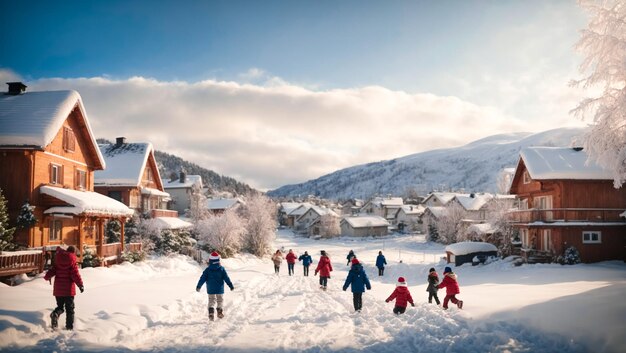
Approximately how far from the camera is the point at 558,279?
2058cm

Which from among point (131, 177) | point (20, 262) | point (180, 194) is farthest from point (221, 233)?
point (180, 194)

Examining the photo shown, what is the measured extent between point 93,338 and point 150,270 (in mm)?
17135

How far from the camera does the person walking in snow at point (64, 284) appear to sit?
29.1 feet

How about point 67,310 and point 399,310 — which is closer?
point 67,310

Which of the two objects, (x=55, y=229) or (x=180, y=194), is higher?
(x=180, y=194)

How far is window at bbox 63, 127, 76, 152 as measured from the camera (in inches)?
940

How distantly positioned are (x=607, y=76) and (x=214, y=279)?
1560 centimetres

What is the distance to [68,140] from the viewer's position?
24266 millimetres

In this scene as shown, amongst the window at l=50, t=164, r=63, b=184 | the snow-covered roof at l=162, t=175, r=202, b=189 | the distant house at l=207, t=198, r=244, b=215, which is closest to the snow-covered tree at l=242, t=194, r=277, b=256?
the snow-covered roof at l=162, t=175, r=202, b=189

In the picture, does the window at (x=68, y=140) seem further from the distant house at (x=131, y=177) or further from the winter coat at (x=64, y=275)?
the winter coat at (x=64, y=275)

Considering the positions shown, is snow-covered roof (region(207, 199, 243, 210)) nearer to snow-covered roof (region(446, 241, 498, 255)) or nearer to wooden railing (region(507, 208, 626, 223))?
snow-covered roof (region(446, 241, 498, 255))

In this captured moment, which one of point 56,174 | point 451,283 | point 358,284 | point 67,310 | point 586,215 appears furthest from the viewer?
point 586,215

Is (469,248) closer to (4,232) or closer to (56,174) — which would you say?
(56,174)

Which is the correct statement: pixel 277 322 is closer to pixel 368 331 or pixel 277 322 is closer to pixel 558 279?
pixel 368 331
